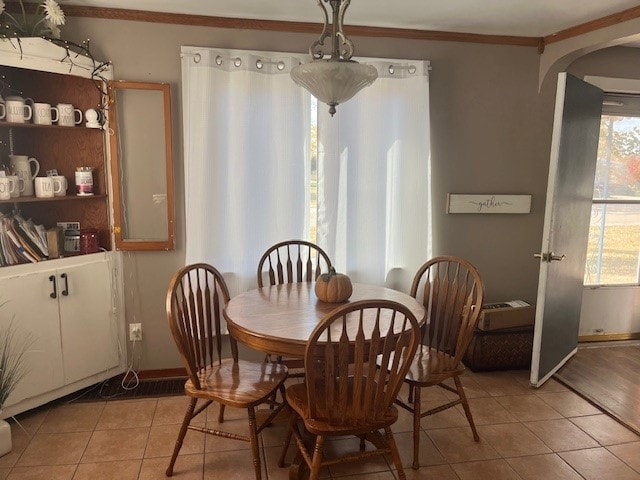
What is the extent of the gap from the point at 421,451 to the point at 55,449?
5.91 ft

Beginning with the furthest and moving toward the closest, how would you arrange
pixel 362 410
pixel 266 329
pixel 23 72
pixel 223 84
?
pixel 223 84, pixel 23 72, pixel 266 329, pixel 362 410

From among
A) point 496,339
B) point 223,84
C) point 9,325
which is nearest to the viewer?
point 9,325

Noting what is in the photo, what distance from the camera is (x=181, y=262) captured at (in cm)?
302

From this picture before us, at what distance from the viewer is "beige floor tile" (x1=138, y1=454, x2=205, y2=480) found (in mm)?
2145

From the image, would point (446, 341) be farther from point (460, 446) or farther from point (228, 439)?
point (228, 439)

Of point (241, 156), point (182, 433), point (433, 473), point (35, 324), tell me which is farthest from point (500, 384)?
point (35, 324)

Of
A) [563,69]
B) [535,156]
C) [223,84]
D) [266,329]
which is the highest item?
[563,69]

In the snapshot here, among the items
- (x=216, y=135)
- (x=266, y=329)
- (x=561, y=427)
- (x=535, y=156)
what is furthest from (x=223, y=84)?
(x=561, y=427)

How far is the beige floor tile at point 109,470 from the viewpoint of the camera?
2133 millimetres

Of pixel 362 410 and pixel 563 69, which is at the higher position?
pixel 563 69

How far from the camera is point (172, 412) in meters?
2.71

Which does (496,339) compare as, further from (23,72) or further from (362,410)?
(23,72)

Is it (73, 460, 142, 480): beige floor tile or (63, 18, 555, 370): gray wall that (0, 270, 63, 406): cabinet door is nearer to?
(63, 18, 555, 370): gray wall

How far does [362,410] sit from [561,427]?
1437 mm
